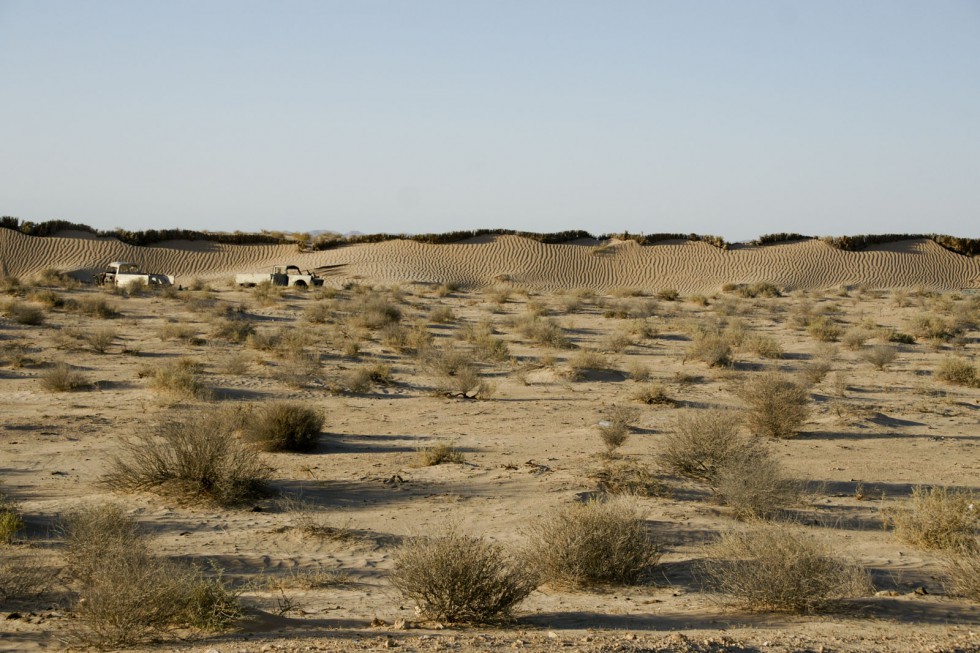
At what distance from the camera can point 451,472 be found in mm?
11102

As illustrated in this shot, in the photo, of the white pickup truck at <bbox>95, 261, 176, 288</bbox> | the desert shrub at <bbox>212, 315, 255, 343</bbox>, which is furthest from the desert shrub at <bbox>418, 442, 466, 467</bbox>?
the white pickup truck at <bbox>95, 261, 176, 288</bbox>

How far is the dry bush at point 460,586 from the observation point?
608 centimetres

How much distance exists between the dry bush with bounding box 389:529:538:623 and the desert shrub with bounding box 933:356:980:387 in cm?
1488

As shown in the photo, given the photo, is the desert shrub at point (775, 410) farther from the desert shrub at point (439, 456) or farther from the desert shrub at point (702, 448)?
the desert shrub at point (439, 456)

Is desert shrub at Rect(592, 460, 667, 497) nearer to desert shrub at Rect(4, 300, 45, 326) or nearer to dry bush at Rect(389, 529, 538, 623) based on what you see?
dry bush at Rect(389, 529, 538, 623)

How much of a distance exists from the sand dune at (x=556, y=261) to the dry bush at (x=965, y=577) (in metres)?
38.9

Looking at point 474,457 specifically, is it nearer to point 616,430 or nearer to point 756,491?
point 616,430

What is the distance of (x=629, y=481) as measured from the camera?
10375 millimetres

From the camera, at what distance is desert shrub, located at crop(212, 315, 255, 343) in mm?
21781

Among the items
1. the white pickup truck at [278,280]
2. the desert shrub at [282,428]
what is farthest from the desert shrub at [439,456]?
the white pickup truck at [278,280]

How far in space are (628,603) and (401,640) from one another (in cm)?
198

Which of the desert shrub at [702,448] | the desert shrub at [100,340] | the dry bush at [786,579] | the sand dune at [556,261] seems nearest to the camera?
the dry bush at [786,579]

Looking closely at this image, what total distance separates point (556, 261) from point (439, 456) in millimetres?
40109

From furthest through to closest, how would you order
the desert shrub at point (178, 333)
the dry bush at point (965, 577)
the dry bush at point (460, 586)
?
the desert shrub at point (178, 333), the dry bush at point (965, 577), the dry bush at point (460, 586)
